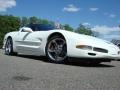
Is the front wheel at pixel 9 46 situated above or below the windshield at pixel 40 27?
below

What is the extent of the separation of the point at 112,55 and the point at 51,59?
1.72 meters

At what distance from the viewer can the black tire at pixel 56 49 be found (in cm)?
841

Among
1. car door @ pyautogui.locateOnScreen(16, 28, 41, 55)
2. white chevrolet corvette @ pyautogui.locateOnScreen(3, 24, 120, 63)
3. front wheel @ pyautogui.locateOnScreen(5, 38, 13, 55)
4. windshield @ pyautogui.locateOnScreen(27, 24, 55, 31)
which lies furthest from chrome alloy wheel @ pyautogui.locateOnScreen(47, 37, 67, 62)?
front wheel @ pyautogui.locateOnScreen(5, 38, 13, 55)

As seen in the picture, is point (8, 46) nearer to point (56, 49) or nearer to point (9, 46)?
point (9, 46)

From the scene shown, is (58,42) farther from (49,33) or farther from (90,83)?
(90,83)

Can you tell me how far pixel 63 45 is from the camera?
27.7ft

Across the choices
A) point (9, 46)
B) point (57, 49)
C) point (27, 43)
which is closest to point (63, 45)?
point (57, 49)

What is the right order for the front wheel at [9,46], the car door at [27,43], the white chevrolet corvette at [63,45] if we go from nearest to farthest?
the white chevrolet corvette at [63,45] < the car door at [27,43] < the front wheel at [9,46]

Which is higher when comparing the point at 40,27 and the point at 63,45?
the point at 40,27

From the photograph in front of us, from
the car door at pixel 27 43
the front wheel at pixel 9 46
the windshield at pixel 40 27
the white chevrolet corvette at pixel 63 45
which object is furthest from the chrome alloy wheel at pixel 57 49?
the front wheel at pixel 9 46

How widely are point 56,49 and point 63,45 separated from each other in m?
0.29

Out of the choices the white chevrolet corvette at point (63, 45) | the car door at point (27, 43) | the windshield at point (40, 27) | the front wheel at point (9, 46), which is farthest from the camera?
the front wheel at point (9, 46)

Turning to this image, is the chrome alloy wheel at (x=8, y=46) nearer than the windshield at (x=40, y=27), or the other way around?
the windshield at (x=40, y=27)

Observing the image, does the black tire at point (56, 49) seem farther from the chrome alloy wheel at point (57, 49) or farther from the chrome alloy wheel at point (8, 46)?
the chrome alloy wheel at point (8, 46)
